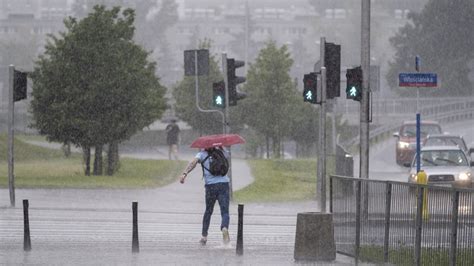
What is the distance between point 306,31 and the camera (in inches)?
7234

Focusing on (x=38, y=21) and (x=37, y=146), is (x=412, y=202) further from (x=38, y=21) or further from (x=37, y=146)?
(x=38, y=21)

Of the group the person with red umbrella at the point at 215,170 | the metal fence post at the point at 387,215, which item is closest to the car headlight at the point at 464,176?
the person with red umbrella at the point at 215,170

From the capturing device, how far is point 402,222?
1816 centimetres

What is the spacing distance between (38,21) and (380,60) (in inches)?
1672

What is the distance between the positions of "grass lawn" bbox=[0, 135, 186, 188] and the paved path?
1.64 meters

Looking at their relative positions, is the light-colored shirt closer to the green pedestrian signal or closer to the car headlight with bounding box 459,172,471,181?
the green pedestrian signal

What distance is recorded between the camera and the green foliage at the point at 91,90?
148 ft

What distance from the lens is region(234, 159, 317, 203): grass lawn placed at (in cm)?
3866

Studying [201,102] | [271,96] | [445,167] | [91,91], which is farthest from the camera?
[201,102]

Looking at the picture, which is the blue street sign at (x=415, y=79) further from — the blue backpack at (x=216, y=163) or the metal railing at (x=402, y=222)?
the metal railing at (x=402, y=222)

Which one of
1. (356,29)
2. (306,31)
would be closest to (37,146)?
(356,29)

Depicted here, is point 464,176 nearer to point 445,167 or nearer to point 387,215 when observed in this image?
point 445,167

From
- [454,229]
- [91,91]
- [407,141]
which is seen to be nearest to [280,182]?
[91,91]

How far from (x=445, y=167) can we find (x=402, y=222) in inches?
759
